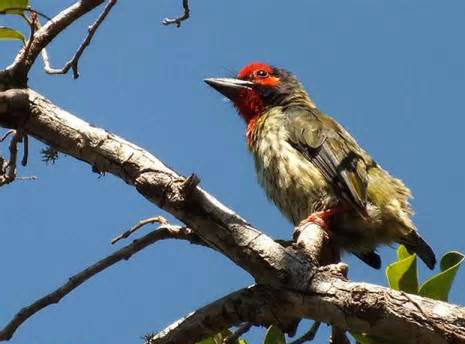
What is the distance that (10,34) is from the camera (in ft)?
10.4

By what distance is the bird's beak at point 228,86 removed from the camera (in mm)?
5344

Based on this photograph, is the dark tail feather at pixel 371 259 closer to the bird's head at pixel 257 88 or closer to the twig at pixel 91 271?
the bird's head at pixel 257 88

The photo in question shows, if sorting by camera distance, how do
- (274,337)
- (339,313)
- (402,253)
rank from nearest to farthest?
(339,313)
(274,337)
(402,253)

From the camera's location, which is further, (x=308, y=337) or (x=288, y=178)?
(x=288, y=178)

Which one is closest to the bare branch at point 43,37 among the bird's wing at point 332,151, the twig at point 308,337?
the twig at point 308,337

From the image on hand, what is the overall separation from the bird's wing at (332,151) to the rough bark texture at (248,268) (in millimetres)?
1050

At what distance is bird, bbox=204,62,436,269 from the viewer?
4215 mm

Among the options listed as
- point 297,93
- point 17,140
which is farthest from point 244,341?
point 297,93

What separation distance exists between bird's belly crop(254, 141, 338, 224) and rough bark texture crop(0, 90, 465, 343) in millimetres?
1057

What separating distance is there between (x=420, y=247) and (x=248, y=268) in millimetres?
1932

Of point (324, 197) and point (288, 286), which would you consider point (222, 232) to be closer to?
point (288, 286)

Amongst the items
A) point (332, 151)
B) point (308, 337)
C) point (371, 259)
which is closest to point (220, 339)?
point (308, 337)

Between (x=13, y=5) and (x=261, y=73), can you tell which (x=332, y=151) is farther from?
(x=13, y=5)

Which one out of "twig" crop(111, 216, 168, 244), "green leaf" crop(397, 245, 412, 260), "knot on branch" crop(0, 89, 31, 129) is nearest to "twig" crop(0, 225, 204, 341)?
"twig" crop(111, 216, 168, 244)
